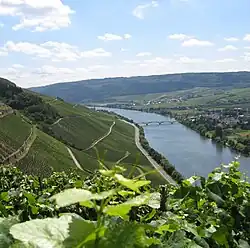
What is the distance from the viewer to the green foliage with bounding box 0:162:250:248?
86cm

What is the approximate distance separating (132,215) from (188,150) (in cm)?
11089

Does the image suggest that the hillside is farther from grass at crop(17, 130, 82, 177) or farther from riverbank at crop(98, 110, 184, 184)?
riverbank at crop(98, 110, 184, 184)

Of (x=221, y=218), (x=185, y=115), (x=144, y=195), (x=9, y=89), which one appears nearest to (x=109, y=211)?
(x=144, y=195)

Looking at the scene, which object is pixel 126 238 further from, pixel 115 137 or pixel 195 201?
pixel 115 137

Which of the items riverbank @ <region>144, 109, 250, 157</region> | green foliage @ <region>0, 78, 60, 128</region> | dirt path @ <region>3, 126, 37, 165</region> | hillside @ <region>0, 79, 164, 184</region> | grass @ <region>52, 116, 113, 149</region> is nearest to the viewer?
dirt path @ <region>3, 126, 37, 165</region>

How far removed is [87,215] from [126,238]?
4.47 ft

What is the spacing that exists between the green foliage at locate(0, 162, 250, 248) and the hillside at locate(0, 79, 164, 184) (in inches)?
1220

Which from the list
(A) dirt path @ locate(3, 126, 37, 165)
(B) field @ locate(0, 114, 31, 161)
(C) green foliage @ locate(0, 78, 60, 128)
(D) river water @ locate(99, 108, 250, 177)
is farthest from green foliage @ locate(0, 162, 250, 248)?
(C) green foliage @ locate(0, 78, 60, 128)

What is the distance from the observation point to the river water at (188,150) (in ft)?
290

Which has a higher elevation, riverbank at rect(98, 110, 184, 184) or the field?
the field

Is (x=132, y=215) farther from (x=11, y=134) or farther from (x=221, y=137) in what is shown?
(x=221, y=137)

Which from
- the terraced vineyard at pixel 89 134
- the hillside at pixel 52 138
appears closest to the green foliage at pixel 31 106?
the hillside at pixel 52 138

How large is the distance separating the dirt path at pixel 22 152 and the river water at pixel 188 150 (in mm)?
28578

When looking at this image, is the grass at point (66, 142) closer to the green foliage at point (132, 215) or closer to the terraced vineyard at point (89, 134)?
the terraced vineyard at point (89, 134)
